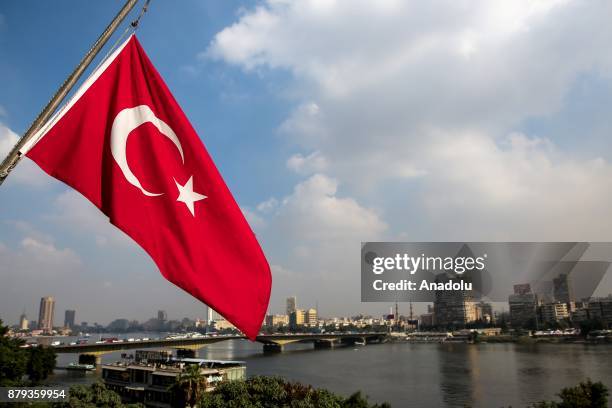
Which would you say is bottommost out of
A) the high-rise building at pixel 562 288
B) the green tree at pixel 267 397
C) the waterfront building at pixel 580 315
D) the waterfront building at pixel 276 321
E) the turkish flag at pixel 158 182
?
the waterfront building at pixel 276 321

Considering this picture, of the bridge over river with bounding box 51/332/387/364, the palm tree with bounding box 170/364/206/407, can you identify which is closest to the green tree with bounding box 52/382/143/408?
the palm tree with bounding box 170/364/206/407

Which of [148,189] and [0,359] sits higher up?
[148,189]

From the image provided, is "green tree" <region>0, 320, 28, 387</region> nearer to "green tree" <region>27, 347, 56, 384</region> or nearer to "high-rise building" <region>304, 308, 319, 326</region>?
"green tree" <region>27, 347, 56, 384</region>

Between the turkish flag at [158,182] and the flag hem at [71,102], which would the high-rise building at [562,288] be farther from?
the flag hem at [71,102]

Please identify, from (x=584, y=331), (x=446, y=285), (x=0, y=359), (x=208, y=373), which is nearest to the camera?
(x=0, y=359)

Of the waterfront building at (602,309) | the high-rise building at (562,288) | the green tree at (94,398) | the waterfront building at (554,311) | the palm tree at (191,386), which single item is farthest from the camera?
the high-rise building at (562,288)

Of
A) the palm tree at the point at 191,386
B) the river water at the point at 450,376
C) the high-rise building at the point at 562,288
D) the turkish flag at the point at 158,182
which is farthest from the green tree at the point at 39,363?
the high-rise building at the point at 562,288

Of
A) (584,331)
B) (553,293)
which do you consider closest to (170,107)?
(584,331)

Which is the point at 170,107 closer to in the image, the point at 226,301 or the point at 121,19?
the point at 121,19
